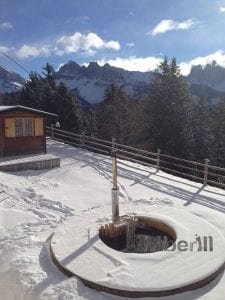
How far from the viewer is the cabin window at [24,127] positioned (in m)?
15.0

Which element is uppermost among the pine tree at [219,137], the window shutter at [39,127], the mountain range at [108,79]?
the mountain range at [108,79]

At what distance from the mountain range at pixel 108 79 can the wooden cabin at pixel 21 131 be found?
107555 millimetres

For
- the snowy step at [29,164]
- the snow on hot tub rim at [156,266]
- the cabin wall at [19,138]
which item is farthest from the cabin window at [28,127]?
the snow on hot tub rim at [156,266]

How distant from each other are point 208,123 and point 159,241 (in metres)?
26.3

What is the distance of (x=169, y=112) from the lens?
92.1 ft

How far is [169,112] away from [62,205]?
20.9 metres

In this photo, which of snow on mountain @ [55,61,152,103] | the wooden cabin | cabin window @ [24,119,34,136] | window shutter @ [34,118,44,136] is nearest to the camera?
the wooden cabin

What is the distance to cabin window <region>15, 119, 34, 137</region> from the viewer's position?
15.0 meters

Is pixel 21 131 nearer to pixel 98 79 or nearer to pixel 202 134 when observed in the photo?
pixel 202 134

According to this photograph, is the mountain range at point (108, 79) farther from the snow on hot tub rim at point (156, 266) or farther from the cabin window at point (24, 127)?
the snow on hot tub rim at point (156, 266)

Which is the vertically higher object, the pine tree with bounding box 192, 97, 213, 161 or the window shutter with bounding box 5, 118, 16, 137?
the window shutter with bounding box 5, 118, 16, 137

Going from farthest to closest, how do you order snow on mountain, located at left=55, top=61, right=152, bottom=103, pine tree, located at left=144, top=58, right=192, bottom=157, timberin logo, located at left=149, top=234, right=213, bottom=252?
snow on mountain, located at left=55, top=61, right=152, bottom=103
pine tree, located at left=144, top=58, right=192, bottom=157
timberin logo, located at left=149, top=234, right=213, bottom=252

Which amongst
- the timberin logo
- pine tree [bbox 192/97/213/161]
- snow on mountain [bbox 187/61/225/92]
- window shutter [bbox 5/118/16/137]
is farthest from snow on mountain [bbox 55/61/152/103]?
the timberin logo

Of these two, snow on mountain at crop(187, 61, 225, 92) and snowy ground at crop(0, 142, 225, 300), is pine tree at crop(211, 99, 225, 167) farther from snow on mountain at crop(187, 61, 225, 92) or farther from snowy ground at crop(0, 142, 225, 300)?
snow on mountain at crop(187, 61, 225, 92)
